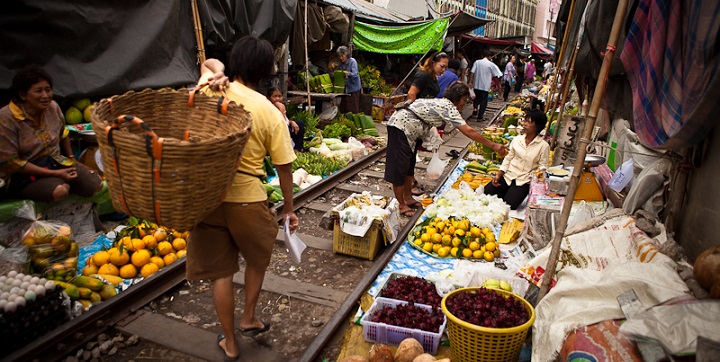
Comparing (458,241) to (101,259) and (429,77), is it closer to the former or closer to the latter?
(429,77)

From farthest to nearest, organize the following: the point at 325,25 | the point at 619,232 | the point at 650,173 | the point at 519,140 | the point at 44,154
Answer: the point at 325,25, the point at 519,140, the point at 44,154, the point at 650,173, the point at 619,232

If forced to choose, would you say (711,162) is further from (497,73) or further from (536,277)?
(497,73)

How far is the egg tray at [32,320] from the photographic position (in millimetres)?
3090

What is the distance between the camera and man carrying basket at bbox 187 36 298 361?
2.90 m

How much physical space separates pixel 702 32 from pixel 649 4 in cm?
80

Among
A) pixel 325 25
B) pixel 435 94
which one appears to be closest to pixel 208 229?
pixel 435 94

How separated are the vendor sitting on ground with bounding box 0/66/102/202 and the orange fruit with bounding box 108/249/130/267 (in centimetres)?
92

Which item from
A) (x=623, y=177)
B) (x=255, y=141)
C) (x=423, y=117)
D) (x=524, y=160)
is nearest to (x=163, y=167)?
(x=255, y=141)

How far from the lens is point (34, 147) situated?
4.61 meters

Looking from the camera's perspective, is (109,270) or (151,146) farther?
(109,270)

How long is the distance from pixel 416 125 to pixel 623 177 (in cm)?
246

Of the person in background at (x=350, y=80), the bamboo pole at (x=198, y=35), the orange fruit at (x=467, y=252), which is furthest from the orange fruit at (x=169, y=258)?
the person in background at (x=350, y=80)

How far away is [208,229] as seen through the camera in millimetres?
2998

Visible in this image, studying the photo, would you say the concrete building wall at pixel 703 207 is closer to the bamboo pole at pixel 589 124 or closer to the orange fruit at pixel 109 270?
the bamboo pole at pixel 589 124
